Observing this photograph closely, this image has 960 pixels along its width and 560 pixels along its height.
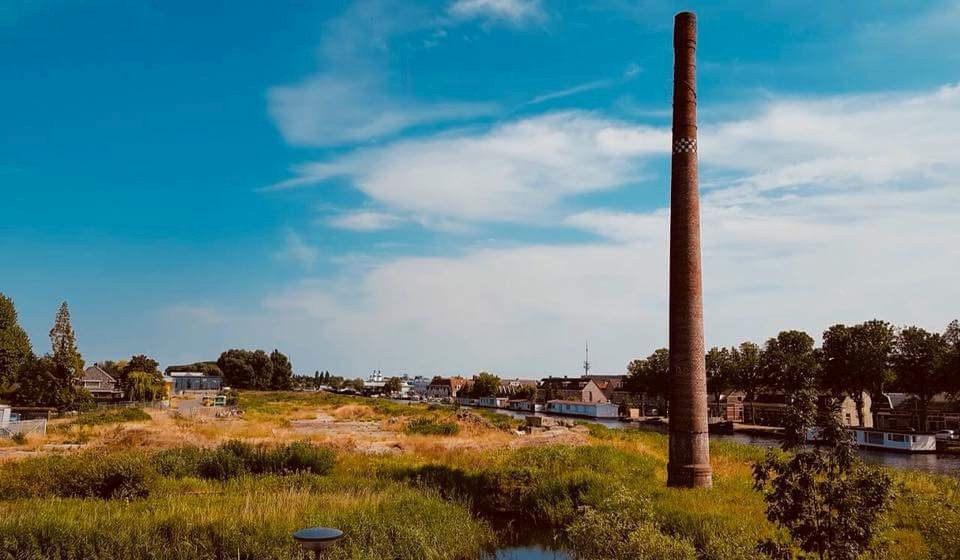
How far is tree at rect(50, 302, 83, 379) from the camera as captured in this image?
58.0 metres

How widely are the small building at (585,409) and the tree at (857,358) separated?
1399 inches

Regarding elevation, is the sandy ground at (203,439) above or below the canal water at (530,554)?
above

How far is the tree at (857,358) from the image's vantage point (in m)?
67.0

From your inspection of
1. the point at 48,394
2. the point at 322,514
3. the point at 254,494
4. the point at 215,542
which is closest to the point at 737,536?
the point at 322,514

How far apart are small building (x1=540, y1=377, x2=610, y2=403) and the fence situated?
9488cm

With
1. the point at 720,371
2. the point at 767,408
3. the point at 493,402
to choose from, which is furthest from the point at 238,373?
the point at 767,408

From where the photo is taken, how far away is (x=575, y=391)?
124m

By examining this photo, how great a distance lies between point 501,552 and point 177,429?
28.8 metres

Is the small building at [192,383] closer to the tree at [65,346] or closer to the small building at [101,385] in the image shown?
the small building at [101,385]

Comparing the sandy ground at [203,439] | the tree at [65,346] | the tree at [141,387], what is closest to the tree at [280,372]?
the tree at [141,387]

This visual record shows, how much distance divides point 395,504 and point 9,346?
2365 inches

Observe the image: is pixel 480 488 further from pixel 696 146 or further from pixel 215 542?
pixel 696 146

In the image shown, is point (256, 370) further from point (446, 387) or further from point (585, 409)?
point (585, 409)

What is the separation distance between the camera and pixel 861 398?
73.6 metres
